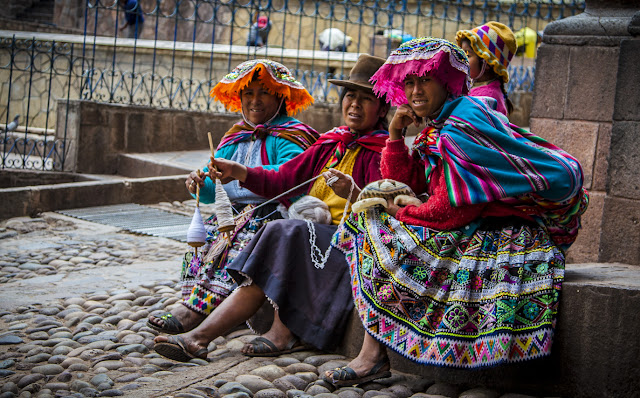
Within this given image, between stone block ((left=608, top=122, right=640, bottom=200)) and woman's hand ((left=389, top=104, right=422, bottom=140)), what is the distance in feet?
5.03

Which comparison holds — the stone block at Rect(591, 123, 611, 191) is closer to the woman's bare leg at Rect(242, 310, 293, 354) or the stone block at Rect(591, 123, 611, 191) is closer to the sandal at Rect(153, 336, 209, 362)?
the woman's bare leg at Rect(242, 310, 293, 354)

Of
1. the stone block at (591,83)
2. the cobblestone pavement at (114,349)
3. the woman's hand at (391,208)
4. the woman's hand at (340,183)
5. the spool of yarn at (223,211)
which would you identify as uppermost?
the stone block at (591,83)

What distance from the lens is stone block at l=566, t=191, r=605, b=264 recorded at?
529 centimetres

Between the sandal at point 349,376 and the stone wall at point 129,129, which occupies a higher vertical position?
the stone wall at point 129,129

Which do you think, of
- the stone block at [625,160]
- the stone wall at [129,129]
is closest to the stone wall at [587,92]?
the stone block at [625,160]

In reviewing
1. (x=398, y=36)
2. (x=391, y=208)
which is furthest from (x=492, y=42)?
(x=398, y=36)

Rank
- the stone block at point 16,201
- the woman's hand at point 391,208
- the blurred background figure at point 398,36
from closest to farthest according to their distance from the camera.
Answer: the woman's hand at point 391,208 → the stone block at point 16,201 → the blurred background figure at point 398,36

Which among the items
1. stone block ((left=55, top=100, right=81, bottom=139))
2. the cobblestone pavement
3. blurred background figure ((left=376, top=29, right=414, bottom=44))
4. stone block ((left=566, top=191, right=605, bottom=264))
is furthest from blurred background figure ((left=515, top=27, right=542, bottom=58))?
the cobblestone pavement

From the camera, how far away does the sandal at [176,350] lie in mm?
3920

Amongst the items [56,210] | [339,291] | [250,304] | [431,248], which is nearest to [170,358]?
[250,304]

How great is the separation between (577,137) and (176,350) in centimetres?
322

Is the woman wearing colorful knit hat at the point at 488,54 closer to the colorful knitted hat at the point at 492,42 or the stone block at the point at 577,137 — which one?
the colorful knitted hat at the point at 492,42

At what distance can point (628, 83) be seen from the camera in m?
4.61

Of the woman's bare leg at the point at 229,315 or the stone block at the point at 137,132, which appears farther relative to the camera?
the stone block at the point at 137,132
